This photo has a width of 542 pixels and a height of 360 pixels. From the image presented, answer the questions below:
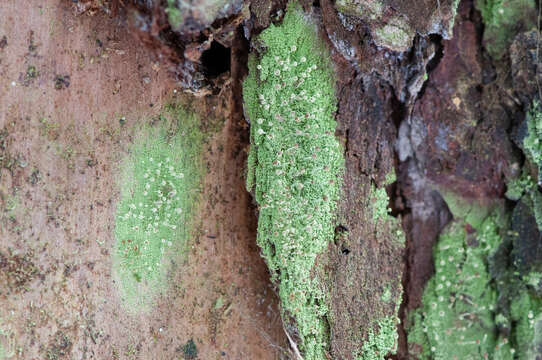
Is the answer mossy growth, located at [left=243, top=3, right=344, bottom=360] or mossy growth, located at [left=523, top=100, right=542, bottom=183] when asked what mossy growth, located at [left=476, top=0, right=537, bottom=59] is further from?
mossy growth, located at [left=243, top=3, right=344, bottom=360]

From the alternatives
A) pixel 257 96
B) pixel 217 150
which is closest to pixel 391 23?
pixel 257 96

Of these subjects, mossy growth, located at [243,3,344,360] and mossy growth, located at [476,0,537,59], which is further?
mossy growth, located at [476,0,537,59]

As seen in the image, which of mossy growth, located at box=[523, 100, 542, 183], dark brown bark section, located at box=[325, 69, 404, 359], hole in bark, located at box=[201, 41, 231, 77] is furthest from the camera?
mossy growth, located at box=[523, 100, 542, 183]

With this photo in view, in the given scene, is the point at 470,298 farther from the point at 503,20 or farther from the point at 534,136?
the point at 503,20

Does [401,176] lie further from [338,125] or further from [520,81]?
[520,81]

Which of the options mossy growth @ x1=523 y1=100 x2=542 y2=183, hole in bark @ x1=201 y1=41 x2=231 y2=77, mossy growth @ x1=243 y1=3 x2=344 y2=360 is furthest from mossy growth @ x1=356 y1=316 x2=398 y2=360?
hole in bark @ x1=201 y1=41 x2=231 y2=77

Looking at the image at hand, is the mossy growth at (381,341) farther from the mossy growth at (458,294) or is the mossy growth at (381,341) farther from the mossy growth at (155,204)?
the mossy growth at (155,204)
